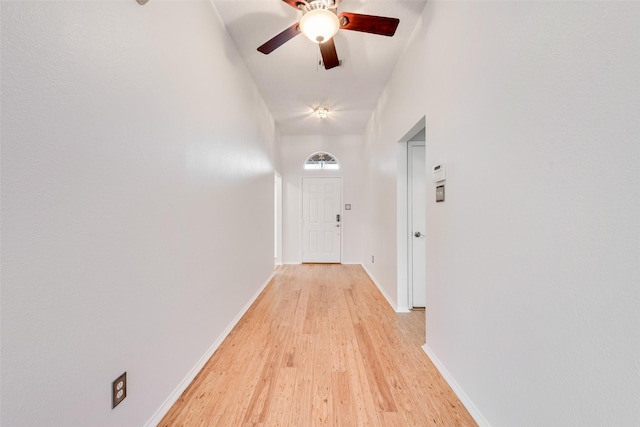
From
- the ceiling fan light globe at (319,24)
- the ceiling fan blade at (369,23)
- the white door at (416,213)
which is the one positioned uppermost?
the ceiling fan blade at (369,23)

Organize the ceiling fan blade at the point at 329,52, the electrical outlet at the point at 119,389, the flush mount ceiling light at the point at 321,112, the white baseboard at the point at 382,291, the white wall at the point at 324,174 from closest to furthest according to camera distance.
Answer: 1. the electrical outlet at the point at 119,389
2. the ceiling fan blade at the point at 329,52
3. the white baseboard at the point at 382,291
4. the flush mount ceiling light at the point at 321,112
5. the white wall at the point at 324,174

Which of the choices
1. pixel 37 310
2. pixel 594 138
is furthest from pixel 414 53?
pixel 37 310

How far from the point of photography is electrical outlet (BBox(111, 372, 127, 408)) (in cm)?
104

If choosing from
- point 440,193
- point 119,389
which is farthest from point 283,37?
point 119,389

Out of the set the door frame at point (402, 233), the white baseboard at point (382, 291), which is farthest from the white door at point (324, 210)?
the door frame at point (402, 233)

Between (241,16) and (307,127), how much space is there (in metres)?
2.74

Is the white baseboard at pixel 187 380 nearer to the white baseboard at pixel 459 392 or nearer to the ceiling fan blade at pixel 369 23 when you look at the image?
the white baseboard at pixel 459 392

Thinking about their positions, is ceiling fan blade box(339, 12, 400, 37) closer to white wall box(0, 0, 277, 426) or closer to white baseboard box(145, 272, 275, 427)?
white wall box(0, 0, 277, 426)

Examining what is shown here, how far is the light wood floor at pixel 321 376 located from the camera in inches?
54.1

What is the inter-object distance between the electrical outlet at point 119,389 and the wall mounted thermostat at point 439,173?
2005 millimetres

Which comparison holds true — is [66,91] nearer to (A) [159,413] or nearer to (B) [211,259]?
(B) [211,259]

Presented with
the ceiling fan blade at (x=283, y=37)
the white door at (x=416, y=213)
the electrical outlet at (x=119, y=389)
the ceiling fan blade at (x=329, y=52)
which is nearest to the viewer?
the electrical outlet at (x=119, y=389)

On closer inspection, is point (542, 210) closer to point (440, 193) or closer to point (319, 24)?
point (440, 193)

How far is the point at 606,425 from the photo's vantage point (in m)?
0.74
